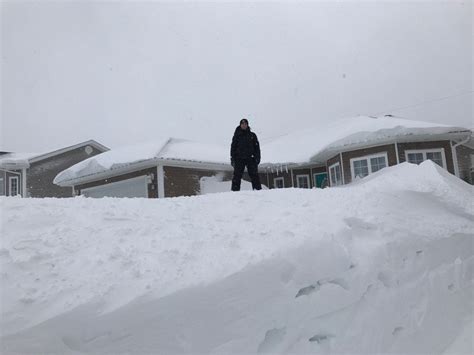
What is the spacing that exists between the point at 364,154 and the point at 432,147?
2.35 meters

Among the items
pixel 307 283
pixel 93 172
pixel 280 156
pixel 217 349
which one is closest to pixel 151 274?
pixel 217 349

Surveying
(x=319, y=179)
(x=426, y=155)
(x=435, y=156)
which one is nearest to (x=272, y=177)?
(x=319, y=179)

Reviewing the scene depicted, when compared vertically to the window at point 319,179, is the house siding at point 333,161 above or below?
above

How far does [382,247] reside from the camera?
419 centimetres

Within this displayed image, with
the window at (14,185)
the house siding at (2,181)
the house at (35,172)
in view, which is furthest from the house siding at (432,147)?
the house siding at (2,181)

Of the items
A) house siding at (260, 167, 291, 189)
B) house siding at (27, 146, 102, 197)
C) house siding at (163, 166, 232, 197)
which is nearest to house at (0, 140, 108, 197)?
house siding at (27, 146, 102, 197)

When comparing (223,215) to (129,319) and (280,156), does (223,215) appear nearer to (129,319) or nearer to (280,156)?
(129,319)

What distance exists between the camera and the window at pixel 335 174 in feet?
47.0

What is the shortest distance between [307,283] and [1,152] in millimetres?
26176

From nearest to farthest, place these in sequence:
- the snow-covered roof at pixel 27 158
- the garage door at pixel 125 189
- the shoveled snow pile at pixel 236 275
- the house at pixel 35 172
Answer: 1. the shoveled snow pile at pixel 236 275
2. the garage door at pixel 125 189
3. the snow-covered roof at pixel 27 158
4. the house at pixel 35 172

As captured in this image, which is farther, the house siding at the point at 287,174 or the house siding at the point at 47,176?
the house siding at the point at 47,176

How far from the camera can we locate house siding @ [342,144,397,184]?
13.1 metres

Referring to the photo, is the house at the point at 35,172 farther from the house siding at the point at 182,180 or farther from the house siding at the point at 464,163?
the house siding at the point at 464,163

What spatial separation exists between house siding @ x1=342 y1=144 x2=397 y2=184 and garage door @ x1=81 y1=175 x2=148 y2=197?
24.5 feet
